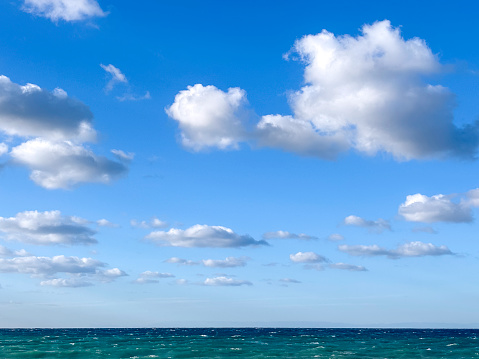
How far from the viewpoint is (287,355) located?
226 ft

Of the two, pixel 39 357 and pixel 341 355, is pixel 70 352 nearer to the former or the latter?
pixel 39 357

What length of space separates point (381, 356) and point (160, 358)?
1147 inches

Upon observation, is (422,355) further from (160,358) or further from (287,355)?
(160,358)

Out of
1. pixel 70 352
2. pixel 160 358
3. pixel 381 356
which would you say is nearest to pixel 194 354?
pixel 160 358

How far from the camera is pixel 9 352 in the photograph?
7525cm

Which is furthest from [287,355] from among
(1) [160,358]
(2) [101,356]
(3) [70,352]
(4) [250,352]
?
(3) [70,352]

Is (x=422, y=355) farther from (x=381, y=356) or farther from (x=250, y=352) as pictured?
(x=250, y=352)

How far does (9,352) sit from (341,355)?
157ft

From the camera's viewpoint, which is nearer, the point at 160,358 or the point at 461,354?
the point at 160,358

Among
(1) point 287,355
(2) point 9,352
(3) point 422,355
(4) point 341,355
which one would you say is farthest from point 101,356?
(3) point 422,355

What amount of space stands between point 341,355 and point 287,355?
7186 mm

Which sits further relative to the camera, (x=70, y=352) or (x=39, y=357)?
(x=70, y=352)

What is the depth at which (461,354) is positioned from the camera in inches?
2886

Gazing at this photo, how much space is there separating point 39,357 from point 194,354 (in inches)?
806
